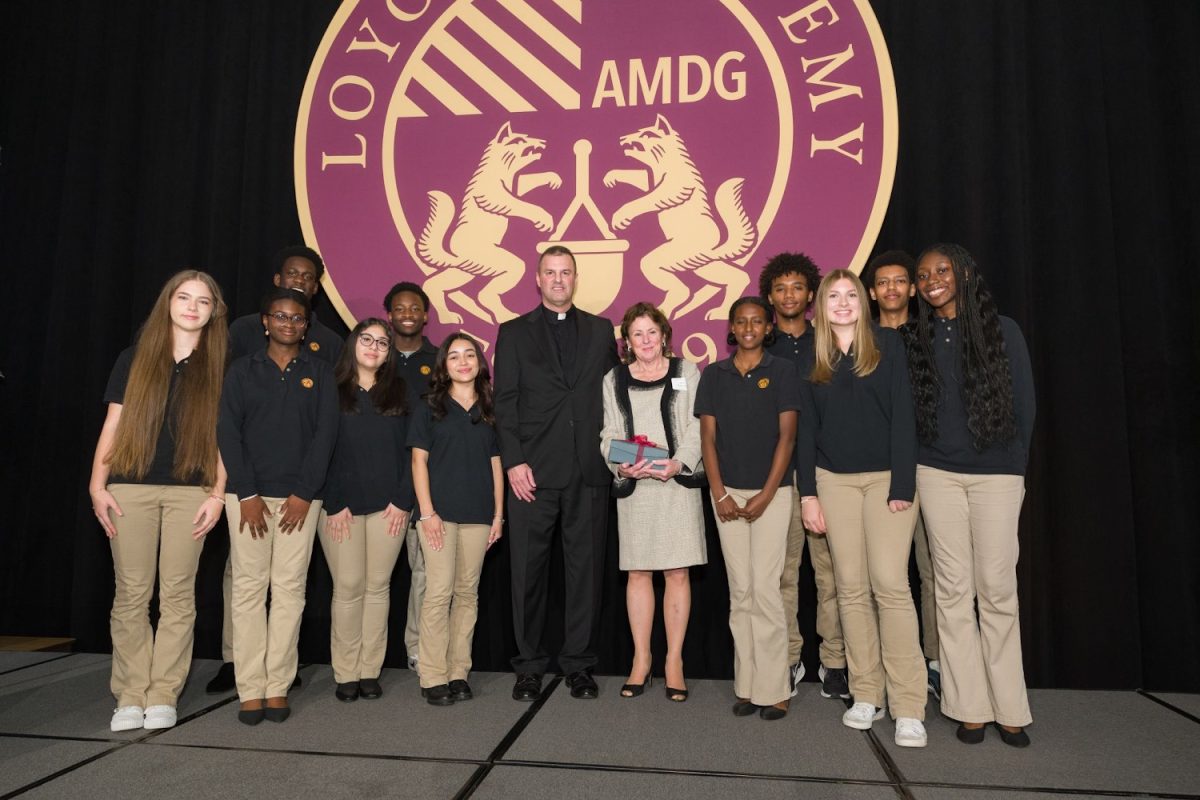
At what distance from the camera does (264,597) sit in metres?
2.54

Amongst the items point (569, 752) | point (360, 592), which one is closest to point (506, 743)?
point (569, 752)

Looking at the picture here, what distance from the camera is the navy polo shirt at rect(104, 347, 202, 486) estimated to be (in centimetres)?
249

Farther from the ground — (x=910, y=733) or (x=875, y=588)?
(x=875, y=588)

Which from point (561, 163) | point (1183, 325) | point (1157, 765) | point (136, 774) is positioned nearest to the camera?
point (136, 774)

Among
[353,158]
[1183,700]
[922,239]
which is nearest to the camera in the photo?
[1183,700]

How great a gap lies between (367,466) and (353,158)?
1.90 m

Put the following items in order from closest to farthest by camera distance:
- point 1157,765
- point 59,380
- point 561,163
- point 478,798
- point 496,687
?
point 478,798 → point 1157,765 → point 496,687 → point 561,163 → point 59,380

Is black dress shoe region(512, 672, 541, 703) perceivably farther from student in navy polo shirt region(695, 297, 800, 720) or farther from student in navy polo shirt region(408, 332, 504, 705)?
student in navy polo shirt region(695, 297, 800, 720)

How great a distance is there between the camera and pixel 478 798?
1.86 metres

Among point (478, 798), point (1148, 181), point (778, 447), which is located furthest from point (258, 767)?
point (1148, 181)

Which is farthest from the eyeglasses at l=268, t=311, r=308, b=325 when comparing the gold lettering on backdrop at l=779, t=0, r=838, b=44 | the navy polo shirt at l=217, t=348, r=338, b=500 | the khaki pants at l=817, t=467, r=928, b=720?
the gold lettering on backdrop at l=779, t=0, r=838, b=44

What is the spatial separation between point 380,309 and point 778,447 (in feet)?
7.26

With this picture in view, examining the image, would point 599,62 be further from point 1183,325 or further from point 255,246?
point 1183,325

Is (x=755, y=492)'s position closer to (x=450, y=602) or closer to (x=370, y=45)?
(x=450, y=602)
